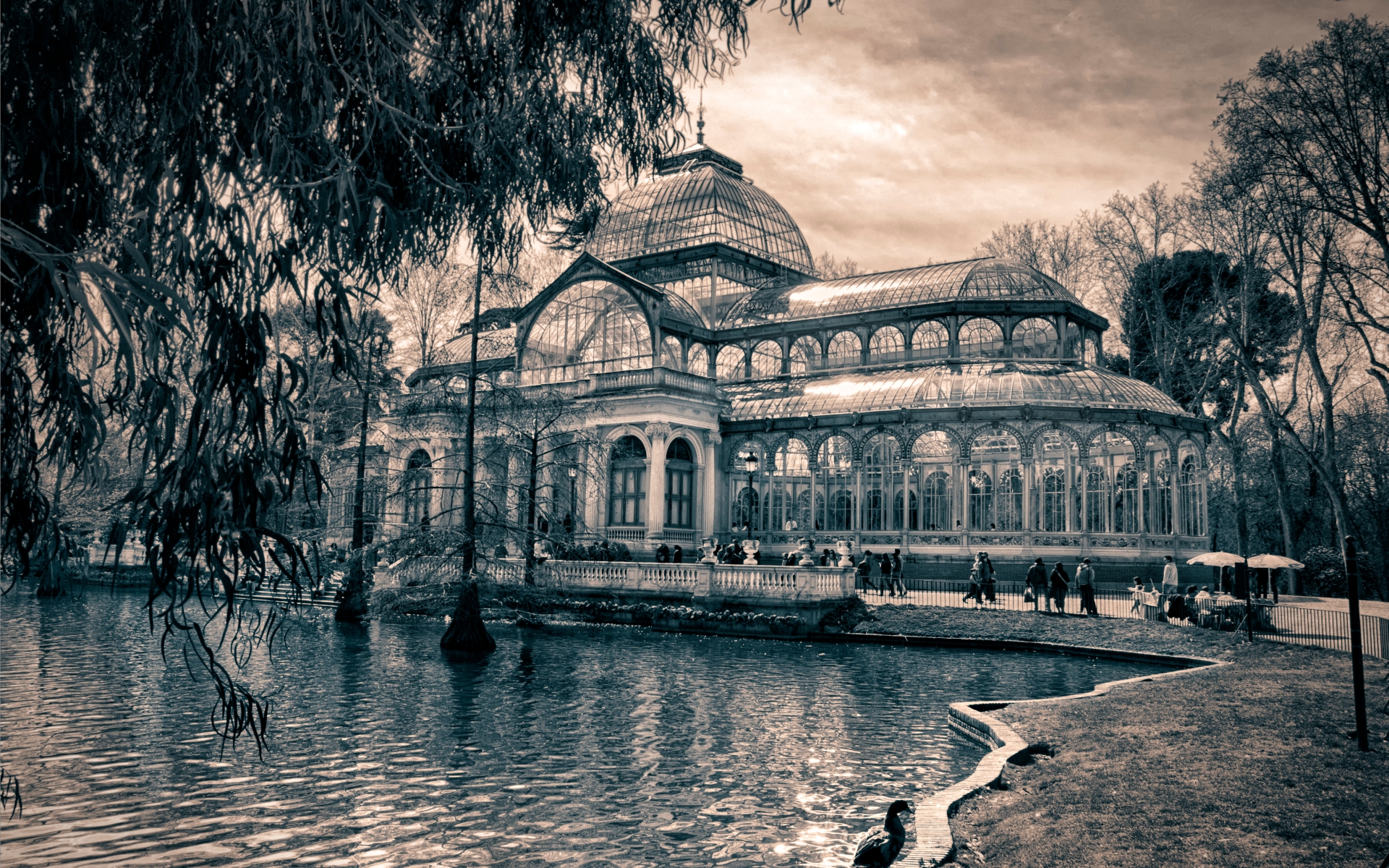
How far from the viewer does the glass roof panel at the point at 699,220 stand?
4291cm

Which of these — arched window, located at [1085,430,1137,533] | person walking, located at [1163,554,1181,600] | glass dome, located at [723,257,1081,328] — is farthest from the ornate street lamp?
person walking, located at [1163,554,1181,600]

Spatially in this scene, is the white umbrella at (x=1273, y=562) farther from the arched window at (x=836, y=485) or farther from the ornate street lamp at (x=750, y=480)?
the arched window at (x=836, y=485)

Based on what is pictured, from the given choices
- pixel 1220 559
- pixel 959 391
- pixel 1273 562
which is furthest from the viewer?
pixel 959 391

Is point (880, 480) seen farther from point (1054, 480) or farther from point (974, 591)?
point (974, 591)

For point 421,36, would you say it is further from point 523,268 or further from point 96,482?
point 523,268

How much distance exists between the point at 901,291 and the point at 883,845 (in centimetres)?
3174

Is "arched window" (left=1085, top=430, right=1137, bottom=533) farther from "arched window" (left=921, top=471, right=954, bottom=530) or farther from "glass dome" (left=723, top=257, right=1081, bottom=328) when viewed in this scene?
"glass dome" (left=723, top=257, right=1081, bottom=328)

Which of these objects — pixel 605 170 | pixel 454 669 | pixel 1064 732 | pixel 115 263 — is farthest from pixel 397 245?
pixel 454 669

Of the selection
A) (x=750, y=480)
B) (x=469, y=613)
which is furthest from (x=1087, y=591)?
(x=469, y=613)

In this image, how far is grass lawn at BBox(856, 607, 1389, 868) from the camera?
6.43 metres

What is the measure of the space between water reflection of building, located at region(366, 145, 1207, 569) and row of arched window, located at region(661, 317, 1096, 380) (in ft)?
0.25

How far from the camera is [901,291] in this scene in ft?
122

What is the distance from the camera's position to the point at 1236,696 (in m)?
12.4

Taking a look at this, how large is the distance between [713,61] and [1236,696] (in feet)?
33.9
